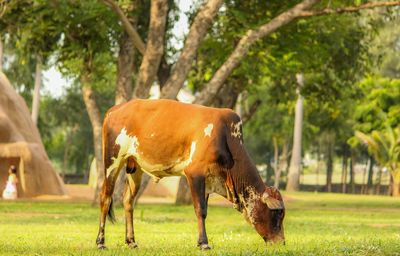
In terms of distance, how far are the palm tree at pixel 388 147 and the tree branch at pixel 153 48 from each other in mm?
45438

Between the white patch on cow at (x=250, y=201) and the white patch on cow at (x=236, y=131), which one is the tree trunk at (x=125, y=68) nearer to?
the white patch on cow at (x=236, y=131)

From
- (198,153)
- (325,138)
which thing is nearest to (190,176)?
(198,153)

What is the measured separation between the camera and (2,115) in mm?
44875

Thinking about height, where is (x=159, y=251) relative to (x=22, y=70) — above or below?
below

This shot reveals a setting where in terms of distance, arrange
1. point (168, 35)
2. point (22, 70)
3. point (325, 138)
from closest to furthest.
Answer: point (168, 35)
point (22, 70)
point (325, 138)

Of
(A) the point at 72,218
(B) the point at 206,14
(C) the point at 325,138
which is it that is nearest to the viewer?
(A) the point at 72,218

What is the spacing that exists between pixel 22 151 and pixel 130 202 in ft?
103

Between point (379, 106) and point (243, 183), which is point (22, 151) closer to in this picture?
→ point (243, 183)

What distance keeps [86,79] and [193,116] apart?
24813 millimetres

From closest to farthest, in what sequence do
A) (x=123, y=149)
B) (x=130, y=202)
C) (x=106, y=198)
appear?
(x=123, y=149) → (x=106, y=198) → (x=130, y=202)

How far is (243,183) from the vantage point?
13.8 m

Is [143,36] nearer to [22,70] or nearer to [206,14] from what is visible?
[206,14]

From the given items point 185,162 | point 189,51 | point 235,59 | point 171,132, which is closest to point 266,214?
point 185,162

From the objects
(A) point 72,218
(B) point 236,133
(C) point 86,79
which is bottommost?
(A) point 72,218
